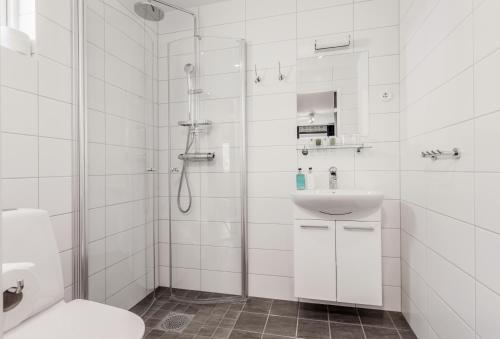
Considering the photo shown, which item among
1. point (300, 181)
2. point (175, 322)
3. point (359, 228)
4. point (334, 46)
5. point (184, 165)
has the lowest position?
point (175, 322)

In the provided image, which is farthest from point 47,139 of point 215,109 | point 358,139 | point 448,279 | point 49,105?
point 448,279

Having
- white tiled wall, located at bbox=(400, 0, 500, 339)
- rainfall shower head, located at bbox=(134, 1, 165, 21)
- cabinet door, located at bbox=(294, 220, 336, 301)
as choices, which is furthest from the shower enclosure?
white tiled wall, located at bbox=(400, 0, 500, 339)

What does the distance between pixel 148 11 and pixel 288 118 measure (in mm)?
1286

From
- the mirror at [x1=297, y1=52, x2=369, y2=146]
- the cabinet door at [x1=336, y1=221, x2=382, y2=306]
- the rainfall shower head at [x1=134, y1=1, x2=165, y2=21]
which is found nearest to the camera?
the cabinet door at [x1=336, y1=221, x2=382, y2=306]

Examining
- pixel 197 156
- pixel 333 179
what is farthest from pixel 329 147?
pixel 197 156

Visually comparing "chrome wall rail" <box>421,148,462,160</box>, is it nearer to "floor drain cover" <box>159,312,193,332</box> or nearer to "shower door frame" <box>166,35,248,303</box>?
"shower door frame" <box>166,35,248,303</box>

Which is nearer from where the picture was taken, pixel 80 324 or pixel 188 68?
pixel 80 324

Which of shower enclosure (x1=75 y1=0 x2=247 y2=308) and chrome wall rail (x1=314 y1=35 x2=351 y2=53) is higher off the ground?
chrome wall rail (x1=314 y1=35 x2=351 y2=53)

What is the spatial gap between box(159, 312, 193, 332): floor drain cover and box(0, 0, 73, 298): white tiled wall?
644mm

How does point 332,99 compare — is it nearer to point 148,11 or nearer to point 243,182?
point 243,182

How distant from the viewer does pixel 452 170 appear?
131 centimetres

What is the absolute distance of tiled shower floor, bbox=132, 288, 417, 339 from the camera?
181 cm

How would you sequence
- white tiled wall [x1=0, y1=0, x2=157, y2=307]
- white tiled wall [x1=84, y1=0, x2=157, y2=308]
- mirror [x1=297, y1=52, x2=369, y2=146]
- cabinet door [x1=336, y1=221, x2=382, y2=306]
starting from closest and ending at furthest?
white tiled wall [x1=0, y1=0, x2=157, y2=307]
white tiled wall [x1=84, y1=0, x2=157, y2=308]
cabinet door [x1=336, y1=221, x2=382, y2=306]
mirror [x1=297, y1=52, x2=369, y2=146]

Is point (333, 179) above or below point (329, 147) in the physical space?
below
